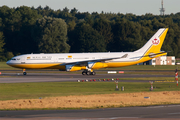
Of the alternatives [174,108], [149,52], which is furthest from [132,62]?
[174,108]

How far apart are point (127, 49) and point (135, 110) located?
122582 millimetres

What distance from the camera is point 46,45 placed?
5231 inches

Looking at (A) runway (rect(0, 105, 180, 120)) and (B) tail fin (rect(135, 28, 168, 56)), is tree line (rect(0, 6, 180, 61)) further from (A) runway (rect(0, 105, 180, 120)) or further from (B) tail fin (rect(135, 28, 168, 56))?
(A) runway (rect(0, 105, 180, 120))

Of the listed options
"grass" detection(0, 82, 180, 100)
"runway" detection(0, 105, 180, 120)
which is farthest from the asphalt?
"grass" detection(0, 82, 180, 100)

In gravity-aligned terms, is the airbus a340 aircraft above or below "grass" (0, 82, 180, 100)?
above

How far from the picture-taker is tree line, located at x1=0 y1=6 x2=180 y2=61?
136 meters

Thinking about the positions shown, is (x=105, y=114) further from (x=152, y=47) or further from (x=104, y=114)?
(x=152, y=47)

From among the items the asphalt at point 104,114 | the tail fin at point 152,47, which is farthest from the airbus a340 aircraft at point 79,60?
the asphalt at point 104,114

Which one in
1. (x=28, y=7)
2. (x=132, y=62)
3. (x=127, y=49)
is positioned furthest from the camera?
(x=28, y=7)

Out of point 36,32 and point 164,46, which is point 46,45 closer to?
→ point 36,32

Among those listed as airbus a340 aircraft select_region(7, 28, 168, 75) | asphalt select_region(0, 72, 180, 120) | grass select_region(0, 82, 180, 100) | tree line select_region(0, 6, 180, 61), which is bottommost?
grass select_region(0, 82, 180, 100)

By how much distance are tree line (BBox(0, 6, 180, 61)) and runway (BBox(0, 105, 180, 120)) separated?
365ft

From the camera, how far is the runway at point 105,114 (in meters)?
18.9

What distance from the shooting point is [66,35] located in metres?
152
